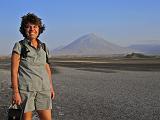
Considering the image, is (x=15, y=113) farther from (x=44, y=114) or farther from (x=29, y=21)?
(x=29, y=21)

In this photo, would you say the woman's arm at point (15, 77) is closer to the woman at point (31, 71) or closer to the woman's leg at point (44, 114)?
the woman at point (31, 71)

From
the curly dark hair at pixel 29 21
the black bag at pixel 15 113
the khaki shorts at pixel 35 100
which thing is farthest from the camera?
the curly dark hair at pixel 29 21

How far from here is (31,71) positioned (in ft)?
16.4

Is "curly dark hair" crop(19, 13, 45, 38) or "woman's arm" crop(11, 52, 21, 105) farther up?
"curly dark hair" crop(19, 13, 45, 38)

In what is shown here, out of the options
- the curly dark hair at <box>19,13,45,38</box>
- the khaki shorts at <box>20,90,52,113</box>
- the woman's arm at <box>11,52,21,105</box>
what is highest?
the curly dark hair at <box>19,13,45,38</box>

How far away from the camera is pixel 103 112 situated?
9852 millimetres

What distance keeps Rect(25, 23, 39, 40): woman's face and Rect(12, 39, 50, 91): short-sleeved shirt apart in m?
0.07

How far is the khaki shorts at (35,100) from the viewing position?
4.95 meters

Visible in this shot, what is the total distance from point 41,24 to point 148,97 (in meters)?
8.77

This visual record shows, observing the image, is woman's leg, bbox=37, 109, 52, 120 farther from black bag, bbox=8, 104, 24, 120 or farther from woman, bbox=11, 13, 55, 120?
black bag, bbox=8, 104, 24, 120

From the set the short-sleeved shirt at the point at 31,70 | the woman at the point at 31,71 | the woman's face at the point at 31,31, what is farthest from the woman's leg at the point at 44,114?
the woman's face at the point at 31,31

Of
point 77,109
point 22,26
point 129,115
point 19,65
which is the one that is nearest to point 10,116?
point 19,65

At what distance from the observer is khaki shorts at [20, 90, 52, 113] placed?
4.95m

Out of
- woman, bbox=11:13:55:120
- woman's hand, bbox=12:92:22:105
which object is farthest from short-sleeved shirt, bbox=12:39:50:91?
woman's hand, bbox=12:92:22:105
